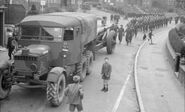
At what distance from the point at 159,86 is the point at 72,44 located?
Answer: 15.3 feet

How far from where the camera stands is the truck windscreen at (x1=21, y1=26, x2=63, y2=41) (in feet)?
41.3

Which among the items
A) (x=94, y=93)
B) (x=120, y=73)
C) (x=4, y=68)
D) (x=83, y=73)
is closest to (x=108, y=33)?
(x=120, y=73)

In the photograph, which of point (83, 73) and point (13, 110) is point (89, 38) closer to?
point (83, 73)

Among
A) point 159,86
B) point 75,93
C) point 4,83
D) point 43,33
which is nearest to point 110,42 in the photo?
point 159,86

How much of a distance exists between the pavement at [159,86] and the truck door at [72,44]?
3.07 meters

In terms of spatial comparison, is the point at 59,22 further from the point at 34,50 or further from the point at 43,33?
the point at 34,50

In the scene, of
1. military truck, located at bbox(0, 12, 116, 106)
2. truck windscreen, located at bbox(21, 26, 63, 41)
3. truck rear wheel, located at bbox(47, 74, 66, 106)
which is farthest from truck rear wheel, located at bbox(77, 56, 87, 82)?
truck rear wheel, located at bbox(47, 74, 66, 106)

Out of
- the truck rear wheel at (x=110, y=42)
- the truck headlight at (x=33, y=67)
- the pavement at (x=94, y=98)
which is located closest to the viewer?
the truck headlight at (x=33, y=67)

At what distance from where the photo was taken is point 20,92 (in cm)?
1305

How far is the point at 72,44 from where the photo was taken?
13094 mm

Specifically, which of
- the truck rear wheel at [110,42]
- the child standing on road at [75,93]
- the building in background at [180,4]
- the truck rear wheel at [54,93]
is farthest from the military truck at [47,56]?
the building in background at [180,4]

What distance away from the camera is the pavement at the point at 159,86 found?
1225 cm

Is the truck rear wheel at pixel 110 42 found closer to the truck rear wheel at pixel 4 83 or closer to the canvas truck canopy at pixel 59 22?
the canvas truck canopy at pixel 59 22

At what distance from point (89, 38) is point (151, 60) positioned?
23.0ft
